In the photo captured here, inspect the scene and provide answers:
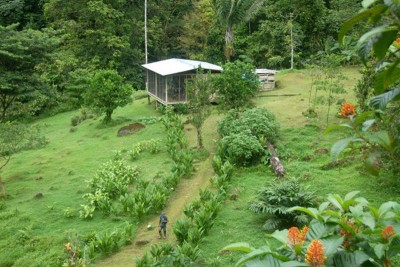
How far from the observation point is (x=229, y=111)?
52.8ft

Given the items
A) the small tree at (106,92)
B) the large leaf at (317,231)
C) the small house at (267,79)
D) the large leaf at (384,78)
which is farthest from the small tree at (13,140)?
the large leaf at (384,78)

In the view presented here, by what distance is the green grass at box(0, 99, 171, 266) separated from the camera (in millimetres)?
10695

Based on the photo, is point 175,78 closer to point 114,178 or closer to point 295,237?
point 114,178

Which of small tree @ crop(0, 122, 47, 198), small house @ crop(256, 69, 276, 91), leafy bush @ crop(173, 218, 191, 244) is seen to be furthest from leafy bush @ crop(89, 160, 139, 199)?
small house @ crop(256, 69, 276, 91)

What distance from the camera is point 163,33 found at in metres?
34.6

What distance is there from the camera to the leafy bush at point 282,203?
9.77 m

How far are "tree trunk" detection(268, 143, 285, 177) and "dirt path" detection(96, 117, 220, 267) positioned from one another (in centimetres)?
203

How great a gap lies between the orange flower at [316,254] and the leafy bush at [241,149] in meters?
11.2

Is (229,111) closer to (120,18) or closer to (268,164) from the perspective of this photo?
(268,164)

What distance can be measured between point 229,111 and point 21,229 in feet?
26.9

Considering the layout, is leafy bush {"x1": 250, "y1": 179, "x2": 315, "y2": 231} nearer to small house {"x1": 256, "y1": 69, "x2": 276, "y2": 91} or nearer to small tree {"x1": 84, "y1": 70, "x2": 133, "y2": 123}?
small tree {"x1": 84, "y1": 70, "x2": 133, "y2": 123}

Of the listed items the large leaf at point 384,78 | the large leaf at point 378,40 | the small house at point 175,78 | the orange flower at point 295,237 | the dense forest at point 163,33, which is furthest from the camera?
the dense forest at point 163,33

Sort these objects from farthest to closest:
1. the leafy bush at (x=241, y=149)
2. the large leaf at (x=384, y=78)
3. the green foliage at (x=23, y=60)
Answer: the green foliage at (x=23, y=60) → the leafy bush at (x=241, y=149) → the large leaf at (x=384, y=78)

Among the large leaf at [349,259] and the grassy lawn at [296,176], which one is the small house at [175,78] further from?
the large leaf at [349,259]
